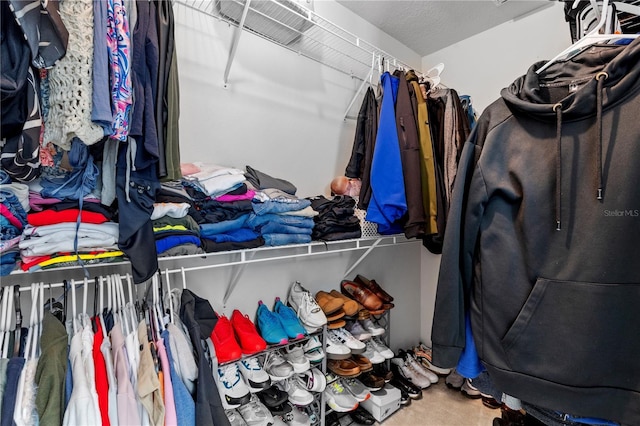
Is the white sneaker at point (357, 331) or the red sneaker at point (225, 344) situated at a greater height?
the red sneaker at point (225, 344)

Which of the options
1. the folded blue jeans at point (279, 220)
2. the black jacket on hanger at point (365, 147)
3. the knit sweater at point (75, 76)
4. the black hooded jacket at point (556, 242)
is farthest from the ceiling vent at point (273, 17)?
the black hooded jacket at point (556, 242)

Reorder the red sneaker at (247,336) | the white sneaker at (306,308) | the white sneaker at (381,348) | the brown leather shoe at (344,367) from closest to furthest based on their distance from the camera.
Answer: the red sneaker at (247,336)
the white sneaker at (306,308)
the brown leather shoe at (344,367)
the white sneaker at (381,348)

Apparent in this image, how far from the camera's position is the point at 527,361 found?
698 millimetres

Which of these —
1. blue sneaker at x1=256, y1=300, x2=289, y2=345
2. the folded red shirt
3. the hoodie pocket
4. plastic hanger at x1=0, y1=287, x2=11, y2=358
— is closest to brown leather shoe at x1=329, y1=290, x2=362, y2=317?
blue sneaker at x1=256, y1=300, x2=289, y2=345

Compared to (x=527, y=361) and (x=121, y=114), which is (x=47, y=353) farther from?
(x=527, y=361)

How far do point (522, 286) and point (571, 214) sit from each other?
0.22 metres

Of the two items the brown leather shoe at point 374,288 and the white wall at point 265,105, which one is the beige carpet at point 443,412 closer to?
the brown leather shoe at point 374,288

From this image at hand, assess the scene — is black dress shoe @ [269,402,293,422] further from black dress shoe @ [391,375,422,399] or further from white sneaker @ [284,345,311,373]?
black dress shoe @ [391,375,422,399]

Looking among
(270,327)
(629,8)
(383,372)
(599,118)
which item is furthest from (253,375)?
(629,8)

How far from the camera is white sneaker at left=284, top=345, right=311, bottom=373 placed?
4.26 feet

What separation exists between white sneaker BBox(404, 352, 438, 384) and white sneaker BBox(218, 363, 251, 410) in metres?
1.36

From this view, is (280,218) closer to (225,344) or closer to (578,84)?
(225,344)

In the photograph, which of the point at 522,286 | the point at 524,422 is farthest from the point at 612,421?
the point at 524,422

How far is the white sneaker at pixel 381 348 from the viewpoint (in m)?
1.71
